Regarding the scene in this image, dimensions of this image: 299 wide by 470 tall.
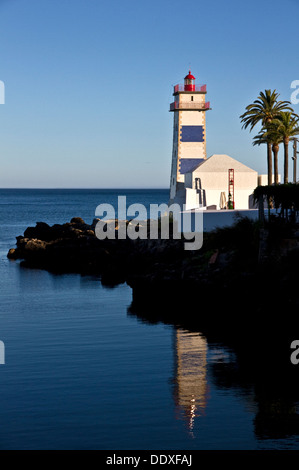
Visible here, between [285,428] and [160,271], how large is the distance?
21.2 meters

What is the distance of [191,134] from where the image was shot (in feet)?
190

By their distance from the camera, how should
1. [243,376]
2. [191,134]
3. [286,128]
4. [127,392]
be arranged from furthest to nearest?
[191,134] < [286,128] < [243,376] < [127,392]

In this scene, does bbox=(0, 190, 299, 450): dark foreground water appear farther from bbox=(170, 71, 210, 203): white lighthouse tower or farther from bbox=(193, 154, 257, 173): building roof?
bbox=(170, 71, 210, 203): white lighthouse tower

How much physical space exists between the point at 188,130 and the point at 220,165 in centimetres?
658

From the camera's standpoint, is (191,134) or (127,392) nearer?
(127,392)

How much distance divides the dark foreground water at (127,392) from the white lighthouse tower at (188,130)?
90.1 feet

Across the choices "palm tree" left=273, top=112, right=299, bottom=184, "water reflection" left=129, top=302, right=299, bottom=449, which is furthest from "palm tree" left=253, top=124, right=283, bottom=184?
"water reflection" left=129, top=302, right=299, bottom=449

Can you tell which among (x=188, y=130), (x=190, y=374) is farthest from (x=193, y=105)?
(x=190, y=374)

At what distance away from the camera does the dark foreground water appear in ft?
55.5

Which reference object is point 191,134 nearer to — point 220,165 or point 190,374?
point 220,165

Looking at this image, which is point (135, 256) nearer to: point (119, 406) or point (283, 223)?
point (283, 223)

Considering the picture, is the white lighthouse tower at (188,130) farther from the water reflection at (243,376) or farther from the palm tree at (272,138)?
the water reflection at (243,376)

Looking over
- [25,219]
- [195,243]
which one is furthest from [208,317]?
[25,219]

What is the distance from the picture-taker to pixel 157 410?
18.7 metres
